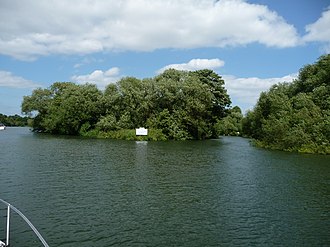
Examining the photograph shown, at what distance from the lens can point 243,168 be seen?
2920 centimetres

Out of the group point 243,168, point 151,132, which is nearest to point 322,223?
point 243,168

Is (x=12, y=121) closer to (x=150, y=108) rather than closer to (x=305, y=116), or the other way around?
(x=150, y=108)

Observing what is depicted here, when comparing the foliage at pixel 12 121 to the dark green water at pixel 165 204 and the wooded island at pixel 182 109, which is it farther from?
the dark green water at pixel 165 204

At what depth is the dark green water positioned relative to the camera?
1216 centimetres

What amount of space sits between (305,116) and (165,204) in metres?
37.3

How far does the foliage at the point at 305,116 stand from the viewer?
1786 inches

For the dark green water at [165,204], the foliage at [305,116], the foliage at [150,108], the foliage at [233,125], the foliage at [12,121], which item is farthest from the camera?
the foliage at [12,121]

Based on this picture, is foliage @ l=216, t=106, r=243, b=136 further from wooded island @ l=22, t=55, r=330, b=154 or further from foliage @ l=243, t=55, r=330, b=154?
foliage @ l=243, t=55, r=330, b=154

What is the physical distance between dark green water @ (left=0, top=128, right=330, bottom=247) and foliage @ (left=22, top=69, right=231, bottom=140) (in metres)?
41.8

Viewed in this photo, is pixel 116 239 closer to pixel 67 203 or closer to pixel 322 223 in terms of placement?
pixel 67 203

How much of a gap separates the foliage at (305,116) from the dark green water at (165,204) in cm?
1852

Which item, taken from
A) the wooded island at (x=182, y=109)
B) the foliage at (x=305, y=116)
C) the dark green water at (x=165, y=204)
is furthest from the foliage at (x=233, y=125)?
the dark green water at (x=165, y=204)

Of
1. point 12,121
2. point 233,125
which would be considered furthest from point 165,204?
point 12,121

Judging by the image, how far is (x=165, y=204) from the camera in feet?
54.2
